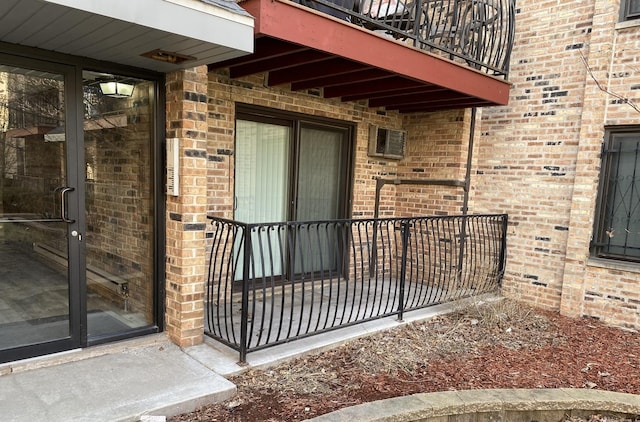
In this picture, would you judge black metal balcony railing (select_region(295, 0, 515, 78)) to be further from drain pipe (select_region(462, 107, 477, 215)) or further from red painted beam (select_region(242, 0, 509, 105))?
drain pipe (select_region(462, 107, 477, 215))

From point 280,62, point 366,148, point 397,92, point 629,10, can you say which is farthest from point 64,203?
point 629,10

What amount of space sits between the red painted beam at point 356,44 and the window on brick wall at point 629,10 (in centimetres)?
149

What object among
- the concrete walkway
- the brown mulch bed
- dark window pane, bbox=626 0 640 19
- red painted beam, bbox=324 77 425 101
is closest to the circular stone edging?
the brown mulch bed

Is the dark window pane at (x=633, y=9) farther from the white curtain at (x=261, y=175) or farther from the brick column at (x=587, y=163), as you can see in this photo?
the white curtain at (x=261, y=175)

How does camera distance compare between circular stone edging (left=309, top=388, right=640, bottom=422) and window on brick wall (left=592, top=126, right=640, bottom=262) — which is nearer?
circular stone edging (left=309, top=388, right=640, bottom=422)

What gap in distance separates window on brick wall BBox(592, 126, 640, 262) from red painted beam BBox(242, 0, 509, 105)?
5.05ft

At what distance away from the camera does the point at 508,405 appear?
271 centimetres

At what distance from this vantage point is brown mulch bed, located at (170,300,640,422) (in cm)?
276

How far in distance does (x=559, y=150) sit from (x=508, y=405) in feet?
11.2

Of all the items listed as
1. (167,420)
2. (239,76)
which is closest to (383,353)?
(167,420)

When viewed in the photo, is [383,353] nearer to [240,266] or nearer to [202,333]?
[202,333]

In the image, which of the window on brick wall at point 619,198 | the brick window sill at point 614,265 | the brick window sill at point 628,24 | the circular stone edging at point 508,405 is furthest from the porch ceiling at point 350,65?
the circular stone edging at point 508,405

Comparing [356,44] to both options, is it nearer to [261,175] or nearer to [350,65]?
[350,65]

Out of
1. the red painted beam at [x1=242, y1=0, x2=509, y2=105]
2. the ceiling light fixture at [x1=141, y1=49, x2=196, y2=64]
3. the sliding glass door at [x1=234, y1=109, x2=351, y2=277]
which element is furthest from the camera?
the sliding glass door at [x1=234, y1=109, x2=351, y2=277]
